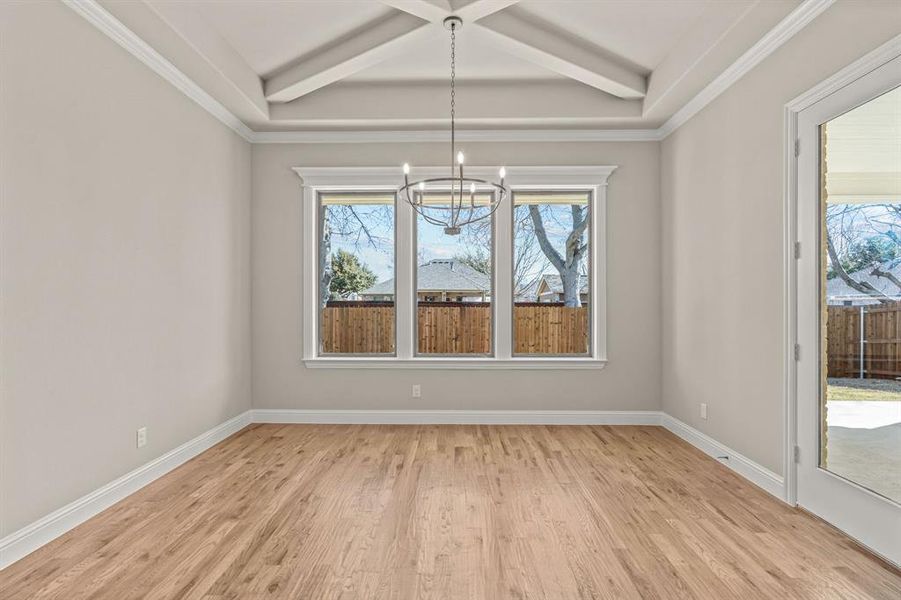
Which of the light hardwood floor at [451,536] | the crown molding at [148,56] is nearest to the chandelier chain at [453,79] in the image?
the crown molding at [148,56]

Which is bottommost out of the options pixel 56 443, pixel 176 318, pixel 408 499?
pixel 408 499

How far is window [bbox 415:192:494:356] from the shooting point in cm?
534

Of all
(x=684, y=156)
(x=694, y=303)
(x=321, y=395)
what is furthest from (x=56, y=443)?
(x=684, y=156)

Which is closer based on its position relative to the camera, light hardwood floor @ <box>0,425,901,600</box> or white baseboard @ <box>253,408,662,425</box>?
light hardwood floor @ <box>0,425,901,600</box>

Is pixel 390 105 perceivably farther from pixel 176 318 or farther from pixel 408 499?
pixel 408 499

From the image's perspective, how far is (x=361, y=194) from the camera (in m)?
5.36

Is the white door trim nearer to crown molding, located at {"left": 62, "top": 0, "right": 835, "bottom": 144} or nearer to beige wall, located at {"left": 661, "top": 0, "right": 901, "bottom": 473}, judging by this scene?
beige wall, located at {"left": 661, "top": 0, "right": 901, "bottom": 473}

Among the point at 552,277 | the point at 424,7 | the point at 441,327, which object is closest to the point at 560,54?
the point at 424,7

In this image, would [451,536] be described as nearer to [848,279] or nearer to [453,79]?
[848,279]

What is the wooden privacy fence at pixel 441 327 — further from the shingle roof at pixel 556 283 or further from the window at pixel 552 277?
the shingle roof at pixel 556 283

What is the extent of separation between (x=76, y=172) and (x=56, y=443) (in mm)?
1417

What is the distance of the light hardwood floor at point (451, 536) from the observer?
221cm

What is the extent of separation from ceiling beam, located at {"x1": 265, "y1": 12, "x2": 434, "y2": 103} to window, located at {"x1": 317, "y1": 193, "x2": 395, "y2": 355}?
3.79 ft

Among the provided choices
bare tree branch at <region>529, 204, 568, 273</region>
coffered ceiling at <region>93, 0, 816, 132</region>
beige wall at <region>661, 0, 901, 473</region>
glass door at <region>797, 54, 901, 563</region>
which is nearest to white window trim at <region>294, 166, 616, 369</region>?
A: bare tree branch at <region>529, 204, 568, 273</region>
